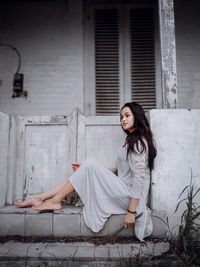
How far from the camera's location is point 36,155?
287cm

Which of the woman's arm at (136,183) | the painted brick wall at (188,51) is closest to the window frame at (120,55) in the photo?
the painted brick wall at (188,51)

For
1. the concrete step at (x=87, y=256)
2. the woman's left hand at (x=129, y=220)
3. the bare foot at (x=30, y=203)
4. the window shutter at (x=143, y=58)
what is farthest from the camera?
the window shutter at (x=143, y=58)

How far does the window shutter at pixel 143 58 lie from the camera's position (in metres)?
4.14

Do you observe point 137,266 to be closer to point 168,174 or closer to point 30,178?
point 168,174

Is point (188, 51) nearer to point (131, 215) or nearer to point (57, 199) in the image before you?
point (131, 215)

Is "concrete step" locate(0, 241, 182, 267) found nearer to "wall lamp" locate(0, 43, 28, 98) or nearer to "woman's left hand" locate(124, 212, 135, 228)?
"woman's left hand" locate(124, 212, 135, 228)

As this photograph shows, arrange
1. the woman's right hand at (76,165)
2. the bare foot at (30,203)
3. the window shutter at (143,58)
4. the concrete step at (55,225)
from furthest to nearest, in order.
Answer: the window shutter at (143,58)
the woman's right hand at (76,165)
the bare foot at (30,203)
the concrete step at (55,225)

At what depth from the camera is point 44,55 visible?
428 cm

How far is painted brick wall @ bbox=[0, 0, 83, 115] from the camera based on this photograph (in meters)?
4.20

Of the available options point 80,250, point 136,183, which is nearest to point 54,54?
point 136,183

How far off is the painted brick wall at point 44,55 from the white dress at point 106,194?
1.97 metres

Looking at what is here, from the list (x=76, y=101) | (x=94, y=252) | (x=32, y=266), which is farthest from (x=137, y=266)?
(x=76, y=101)

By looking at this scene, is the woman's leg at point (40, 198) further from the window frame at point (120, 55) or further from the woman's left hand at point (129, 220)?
the window frame at point (120, 55)

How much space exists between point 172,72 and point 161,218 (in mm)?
1584
